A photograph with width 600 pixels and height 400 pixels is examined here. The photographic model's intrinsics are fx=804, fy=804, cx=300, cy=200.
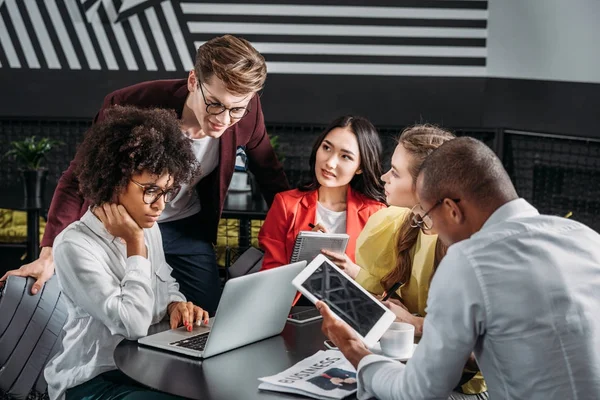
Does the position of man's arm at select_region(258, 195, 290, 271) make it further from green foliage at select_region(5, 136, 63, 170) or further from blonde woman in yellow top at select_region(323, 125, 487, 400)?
green foliage at select_region(5, 136, 63, 170)

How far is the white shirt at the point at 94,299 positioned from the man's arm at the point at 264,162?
1.16 meters

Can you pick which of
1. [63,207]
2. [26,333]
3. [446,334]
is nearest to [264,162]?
[63,207]

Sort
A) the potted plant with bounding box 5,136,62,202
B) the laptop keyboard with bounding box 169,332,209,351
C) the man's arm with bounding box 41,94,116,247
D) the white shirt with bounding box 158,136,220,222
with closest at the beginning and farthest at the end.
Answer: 1. the laptop keyboard with bounding box 169,332,209,351
2. the man's arm with bounding box 41,94,116,247
3. the white shirt with bounding box 158,136,220,222
4. the potted plant with bounding box 5,136,62,202

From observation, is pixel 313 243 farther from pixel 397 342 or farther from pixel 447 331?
pixel 447 331

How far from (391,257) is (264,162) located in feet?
3.20

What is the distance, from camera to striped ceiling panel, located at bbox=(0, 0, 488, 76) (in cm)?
641

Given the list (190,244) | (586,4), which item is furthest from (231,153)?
(586,4)

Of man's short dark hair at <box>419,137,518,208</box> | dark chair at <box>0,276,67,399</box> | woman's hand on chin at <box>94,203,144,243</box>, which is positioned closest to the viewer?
man's short dark hair at <box>419,137,518,208</box>

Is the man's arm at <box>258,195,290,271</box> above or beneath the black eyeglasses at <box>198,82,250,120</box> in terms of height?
beneath

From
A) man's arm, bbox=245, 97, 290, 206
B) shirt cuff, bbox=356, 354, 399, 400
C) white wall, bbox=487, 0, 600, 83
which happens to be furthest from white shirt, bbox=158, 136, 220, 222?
white wall, bbox=487, 0, 600, 83

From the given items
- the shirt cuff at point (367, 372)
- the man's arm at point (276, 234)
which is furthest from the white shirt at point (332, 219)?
the shirt cuff at point (367, 372)

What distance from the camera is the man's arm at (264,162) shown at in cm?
338

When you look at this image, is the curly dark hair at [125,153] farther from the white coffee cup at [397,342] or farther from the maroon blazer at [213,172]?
the white coffee cup at [397,342]

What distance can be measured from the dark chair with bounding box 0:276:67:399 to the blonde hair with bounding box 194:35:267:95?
91 centimetres
